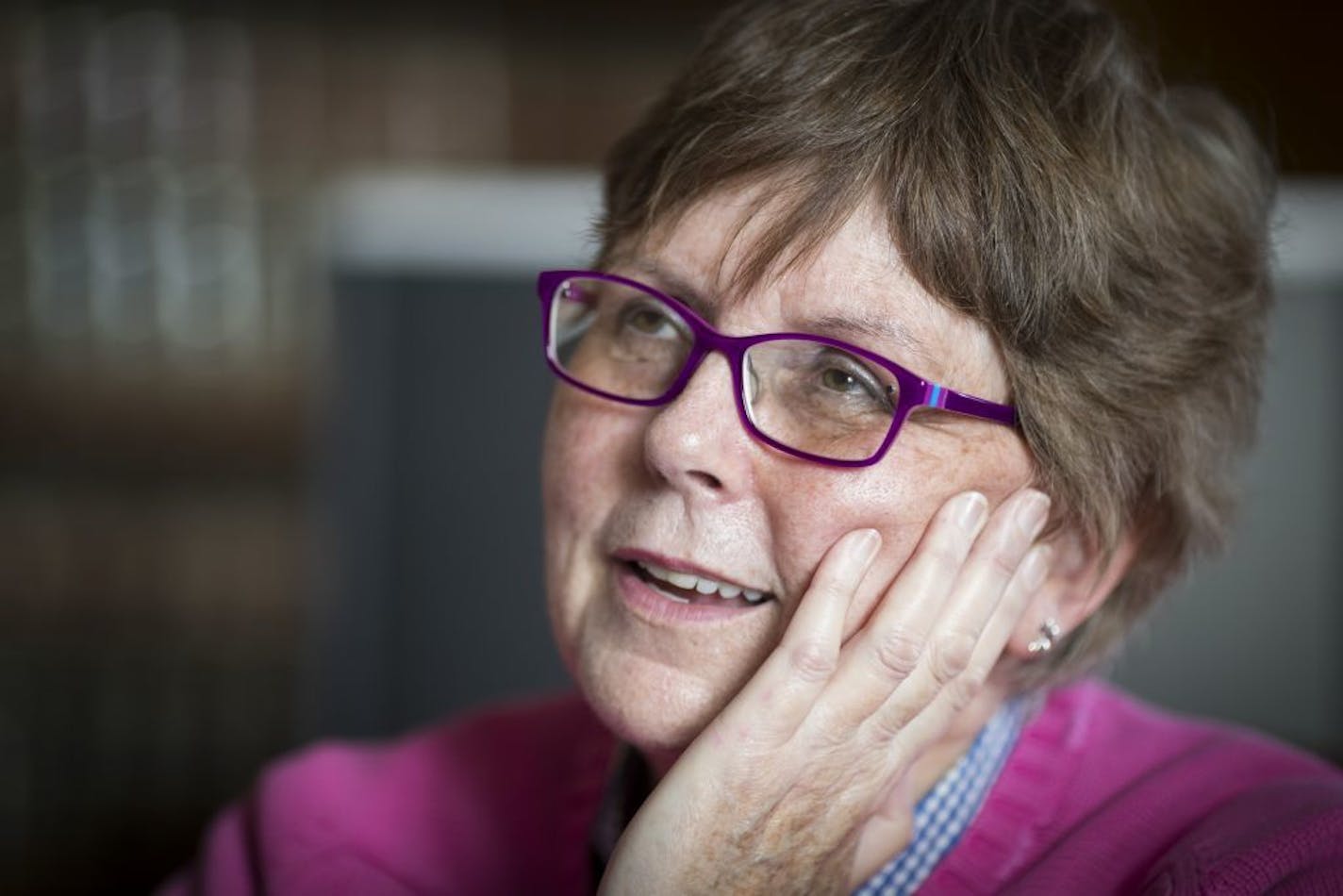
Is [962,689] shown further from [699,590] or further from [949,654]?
[699,590]

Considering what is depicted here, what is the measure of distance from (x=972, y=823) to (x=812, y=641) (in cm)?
32

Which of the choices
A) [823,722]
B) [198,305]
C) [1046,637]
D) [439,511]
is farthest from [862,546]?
[198,305]

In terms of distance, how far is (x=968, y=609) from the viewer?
3.65 ft

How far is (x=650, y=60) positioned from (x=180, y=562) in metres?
1.66

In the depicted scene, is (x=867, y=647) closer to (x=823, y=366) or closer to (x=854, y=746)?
(x=854, y=746)

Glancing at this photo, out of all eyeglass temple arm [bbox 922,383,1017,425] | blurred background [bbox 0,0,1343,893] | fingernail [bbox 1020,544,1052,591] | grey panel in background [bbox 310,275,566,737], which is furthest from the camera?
blurred background [bbox 0,0,1343,893]

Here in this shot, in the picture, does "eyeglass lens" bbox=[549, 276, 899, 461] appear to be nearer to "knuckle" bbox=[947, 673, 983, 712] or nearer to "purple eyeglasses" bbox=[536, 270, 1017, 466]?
"purple eyeglasses" bbox=[536, 270, 1017, 466]

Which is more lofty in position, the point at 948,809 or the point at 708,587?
the point at 708,587

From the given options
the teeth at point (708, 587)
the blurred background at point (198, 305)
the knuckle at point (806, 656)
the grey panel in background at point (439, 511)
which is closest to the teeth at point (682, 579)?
the teeth at point (708, 587)

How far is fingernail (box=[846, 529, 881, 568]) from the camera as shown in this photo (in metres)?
1.07

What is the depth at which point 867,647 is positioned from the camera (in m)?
1.09

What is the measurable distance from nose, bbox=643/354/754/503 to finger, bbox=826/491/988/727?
15 cm

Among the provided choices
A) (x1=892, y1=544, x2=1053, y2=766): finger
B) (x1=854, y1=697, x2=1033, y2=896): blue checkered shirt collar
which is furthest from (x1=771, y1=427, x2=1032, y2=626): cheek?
(x1=854, y1=697, x2=1033, y2=896): blue checkered shirt collar

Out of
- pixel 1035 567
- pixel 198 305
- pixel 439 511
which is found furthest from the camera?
pixel 198 305
